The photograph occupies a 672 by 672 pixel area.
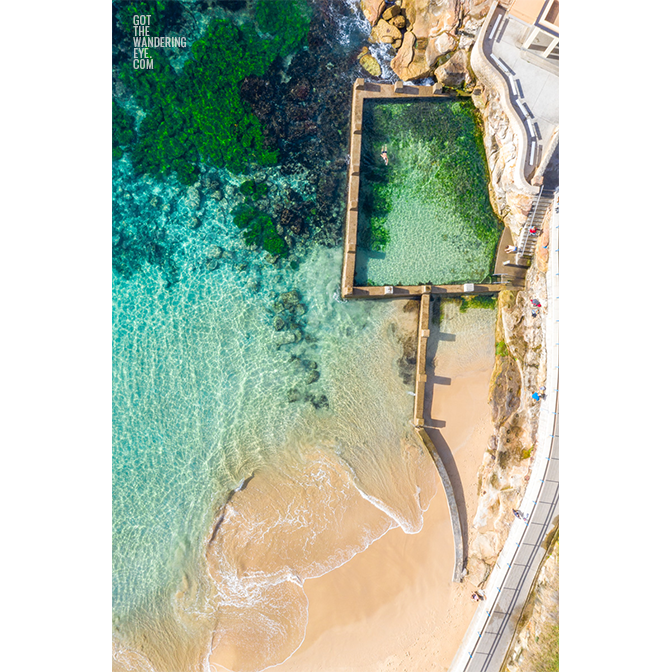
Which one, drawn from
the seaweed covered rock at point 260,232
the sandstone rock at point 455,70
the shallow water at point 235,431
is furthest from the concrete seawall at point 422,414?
the sandstone rock at point 455,70

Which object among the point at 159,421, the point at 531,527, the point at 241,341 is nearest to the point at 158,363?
the point at 159,421

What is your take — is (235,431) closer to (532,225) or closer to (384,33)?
(532,225)

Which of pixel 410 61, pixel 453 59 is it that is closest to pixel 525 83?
pixel 453 59

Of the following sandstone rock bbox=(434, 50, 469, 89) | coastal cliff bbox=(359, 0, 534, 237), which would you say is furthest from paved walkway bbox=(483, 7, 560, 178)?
sandstone rock bbox=(434, 50, 469, 89)

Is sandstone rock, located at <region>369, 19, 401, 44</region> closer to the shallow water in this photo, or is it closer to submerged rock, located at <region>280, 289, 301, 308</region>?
the shallow water
